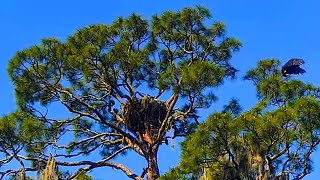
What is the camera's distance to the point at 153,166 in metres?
16.0

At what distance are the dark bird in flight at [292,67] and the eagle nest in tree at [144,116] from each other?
116 inches

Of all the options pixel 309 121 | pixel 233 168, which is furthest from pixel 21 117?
pixel 309 121

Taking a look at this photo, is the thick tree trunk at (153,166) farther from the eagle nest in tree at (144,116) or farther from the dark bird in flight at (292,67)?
the dark bird in flight at (292,67)

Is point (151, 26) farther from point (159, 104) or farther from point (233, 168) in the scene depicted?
point (233, 168)

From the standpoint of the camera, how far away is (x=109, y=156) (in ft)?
57.2

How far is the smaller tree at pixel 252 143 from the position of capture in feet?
40.3

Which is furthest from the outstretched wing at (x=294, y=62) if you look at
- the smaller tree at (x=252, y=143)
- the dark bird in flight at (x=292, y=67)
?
the smaller tree at (x=252, y=143)

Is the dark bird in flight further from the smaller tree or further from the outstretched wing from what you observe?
the smaller tree

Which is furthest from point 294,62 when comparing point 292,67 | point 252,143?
point 252,143

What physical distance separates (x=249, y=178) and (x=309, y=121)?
144 cm

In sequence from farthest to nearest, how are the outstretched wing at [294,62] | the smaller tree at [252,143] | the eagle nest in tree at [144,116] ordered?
the eagle nest in tree at [144,116] → the outstretched wing at [294,62] → the smaller tree at [252,143]

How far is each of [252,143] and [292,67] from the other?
3.47 m

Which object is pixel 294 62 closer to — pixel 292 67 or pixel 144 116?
pixel 292 67

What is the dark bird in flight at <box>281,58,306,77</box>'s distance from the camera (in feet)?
50.3
